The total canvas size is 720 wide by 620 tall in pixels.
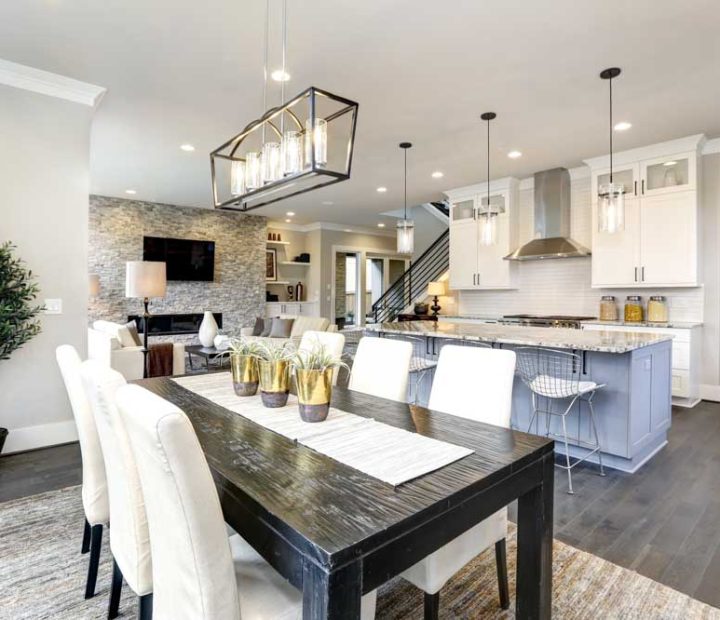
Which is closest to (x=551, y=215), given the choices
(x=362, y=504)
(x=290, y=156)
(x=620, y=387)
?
(x=620, y=387)

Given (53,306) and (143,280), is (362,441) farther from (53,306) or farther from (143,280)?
(143,280)

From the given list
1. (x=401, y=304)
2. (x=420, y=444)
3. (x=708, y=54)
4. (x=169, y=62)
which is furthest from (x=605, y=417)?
(x=401, y=304)

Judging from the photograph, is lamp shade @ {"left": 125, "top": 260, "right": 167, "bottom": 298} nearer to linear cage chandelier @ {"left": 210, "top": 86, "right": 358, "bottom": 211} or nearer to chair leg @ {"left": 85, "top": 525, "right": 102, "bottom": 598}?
linear cage chandelier @ {"left": 210, "top": 86, "right": 358, "bottom": 211}

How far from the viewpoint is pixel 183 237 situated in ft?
27.2

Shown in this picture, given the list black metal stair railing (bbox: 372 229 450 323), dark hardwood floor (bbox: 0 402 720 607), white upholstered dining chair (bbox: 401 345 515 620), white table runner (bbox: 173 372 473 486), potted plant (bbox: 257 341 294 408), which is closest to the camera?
white table runner (bbox: 173 372 473 486)

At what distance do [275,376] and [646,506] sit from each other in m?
2.32

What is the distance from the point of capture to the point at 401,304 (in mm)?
9836

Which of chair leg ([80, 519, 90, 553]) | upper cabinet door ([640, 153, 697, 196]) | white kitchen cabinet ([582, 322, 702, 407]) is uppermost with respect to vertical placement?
upper cabinet door ([640, 153, 697, 196])

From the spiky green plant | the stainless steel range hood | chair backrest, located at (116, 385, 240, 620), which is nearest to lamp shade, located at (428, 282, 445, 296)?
the stainless steel range hood

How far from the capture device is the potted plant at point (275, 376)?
1810 millimetres

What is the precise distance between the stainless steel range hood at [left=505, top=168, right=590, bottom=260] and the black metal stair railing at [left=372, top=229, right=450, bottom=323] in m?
2.70

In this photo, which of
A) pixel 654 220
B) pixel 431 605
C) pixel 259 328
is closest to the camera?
pixel 431 605

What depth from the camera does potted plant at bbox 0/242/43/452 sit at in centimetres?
301

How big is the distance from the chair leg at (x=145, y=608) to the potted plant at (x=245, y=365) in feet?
2.88
